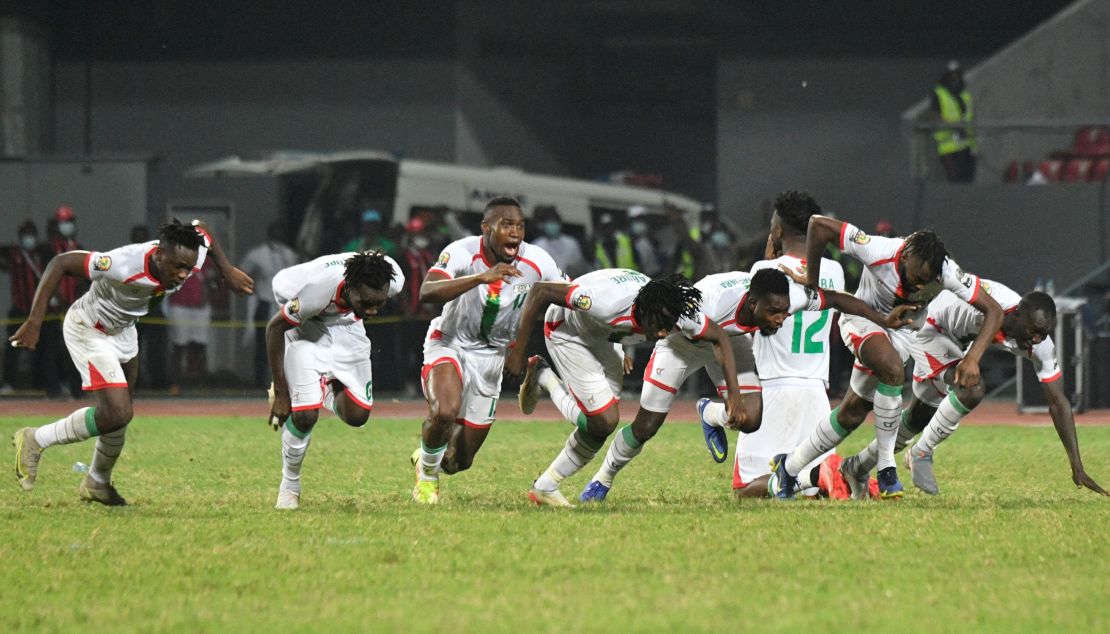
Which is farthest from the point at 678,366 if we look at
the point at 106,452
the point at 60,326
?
the point at 60,326

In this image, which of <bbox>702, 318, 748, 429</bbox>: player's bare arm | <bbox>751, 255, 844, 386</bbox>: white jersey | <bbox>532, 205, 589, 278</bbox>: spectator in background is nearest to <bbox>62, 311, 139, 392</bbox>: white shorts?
<bbox>702, 318, 748, 429</bbox>: player's bare arm

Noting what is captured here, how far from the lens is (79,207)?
24953 mm

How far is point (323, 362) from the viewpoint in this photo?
10.3 metres

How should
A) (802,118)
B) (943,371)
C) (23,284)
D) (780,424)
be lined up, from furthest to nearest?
(802,118)
(23,284)
(943,371)
(780,424)

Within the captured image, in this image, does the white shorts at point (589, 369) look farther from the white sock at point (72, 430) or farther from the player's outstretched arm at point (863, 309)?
the white sock at point (72, 430)

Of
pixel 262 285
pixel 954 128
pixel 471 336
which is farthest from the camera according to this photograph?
pixel 262 285

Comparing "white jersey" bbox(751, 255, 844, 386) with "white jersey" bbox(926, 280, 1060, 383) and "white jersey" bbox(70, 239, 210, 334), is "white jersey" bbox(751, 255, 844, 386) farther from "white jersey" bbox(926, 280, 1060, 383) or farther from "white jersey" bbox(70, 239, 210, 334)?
"white jersey" bbox(70, 239, 210, 334)

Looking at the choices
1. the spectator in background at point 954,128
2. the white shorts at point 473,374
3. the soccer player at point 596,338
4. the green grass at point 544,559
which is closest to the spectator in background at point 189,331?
the spectator in background at point 954,128

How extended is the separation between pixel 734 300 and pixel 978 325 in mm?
1956

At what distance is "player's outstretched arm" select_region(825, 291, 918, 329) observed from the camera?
10.3 metres

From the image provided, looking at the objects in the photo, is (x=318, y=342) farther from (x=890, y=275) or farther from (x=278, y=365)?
(x=890, y=275)

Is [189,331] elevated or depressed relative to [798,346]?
depressed

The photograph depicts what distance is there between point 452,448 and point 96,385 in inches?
87.5

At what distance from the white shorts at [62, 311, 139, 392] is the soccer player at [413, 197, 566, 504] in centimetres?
186
